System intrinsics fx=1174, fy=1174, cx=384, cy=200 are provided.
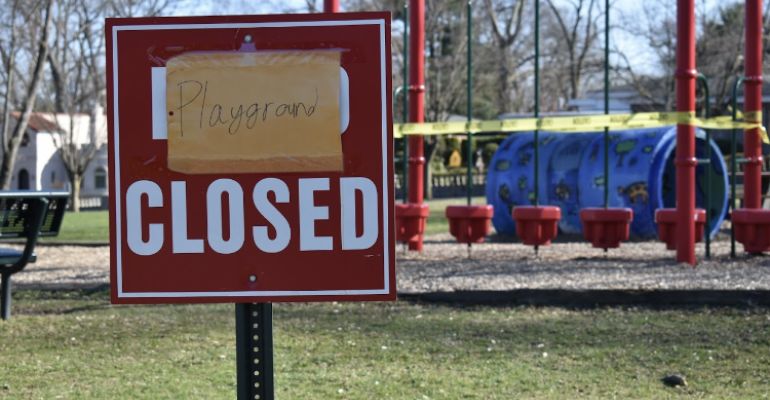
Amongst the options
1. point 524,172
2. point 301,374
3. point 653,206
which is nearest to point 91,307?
point 301,374

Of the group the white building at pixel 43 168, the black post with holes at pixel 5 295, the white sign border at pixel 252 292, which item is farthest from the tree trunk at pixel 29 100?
the white building at pixel 43 168

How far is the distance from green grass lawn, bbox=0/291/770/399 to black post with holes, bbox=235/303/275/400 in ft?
6.89

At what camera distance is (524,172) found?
18609 mm

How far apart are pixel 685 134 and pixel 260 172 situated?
8326 mm

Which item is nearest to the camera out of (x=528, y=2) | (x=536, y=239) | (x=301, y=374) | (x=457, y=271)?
(x=301, y=374)

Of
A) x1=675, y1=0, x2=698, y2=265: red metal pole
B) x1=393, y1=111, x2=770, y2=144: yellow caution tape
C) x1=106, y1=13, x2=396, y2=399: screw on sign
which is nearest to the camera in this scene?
x1=106, y1=13, x2=396, y2=399: screw on sign

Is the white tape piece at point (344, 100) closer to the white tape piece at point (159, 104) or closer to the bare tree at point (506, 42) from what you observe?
the white tape piece at point (159, 104)

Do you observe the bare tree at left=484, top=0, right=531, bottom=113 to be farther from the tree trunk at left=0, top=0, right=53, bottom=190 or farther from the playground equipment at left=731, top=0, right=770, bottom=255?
the playground equipment at left=731, top=0, right=770, bottom=255

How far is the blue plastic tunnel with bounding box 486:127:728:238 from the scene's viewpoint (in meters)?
16.3

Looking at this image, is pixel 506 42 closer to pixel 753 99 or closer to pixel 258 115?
pixel 753 99

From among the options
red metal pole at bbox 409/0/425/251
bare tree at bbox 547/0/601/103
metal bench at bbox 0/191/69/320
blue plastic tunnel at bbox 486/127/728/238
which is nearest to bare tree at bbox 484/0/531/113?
bare tree at bbox 547/0/601/103

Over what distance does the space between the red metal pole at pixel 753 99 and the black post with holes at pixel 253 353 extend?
9407mm

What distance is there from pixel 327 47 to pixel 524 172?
15557mm

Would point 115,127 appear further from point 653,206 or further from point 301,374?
point 653,206
